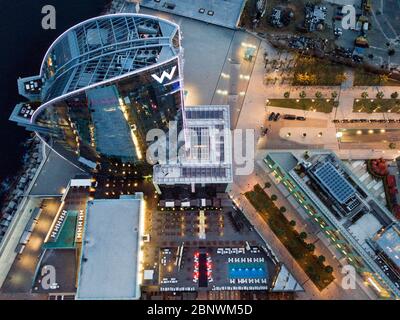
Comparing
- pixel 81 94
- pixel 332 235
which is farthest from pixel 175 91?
Result: pixel 332 235

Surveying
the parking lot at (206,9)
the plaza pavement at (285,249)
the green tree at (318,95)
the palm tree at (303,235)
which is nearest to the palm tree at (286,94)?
the green tree at (318,95)

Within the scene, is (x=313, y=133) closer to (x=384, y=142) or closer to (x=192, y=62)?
(x=384, y=142)

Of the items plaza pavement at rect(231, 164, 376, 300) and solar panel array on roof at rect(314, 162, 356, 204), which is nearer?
solar panel array on roof at rect(314, 162, 356, 204)

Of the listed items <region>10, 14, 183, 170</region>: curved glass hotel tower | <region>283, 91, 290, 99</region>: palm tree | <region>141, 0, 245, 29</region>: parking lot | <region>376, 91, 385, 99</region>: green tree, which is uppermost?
<region>141, 0, 245, 29</region>: parking lot

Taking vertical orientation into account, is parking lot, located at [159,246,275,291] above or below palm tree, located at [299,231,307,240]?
below

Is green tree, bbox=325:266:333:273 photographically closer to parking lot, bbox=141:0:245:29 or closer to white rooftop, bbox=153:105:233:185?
white rooftop, bbox=153:105:233:185

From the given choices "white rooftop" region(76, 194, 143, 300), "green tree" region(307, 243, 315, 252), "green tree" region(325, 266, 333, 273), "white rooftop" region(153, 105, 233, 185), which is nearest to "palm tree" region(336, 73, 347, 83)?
"white rooftop" region(153, 105, 233, 185)
